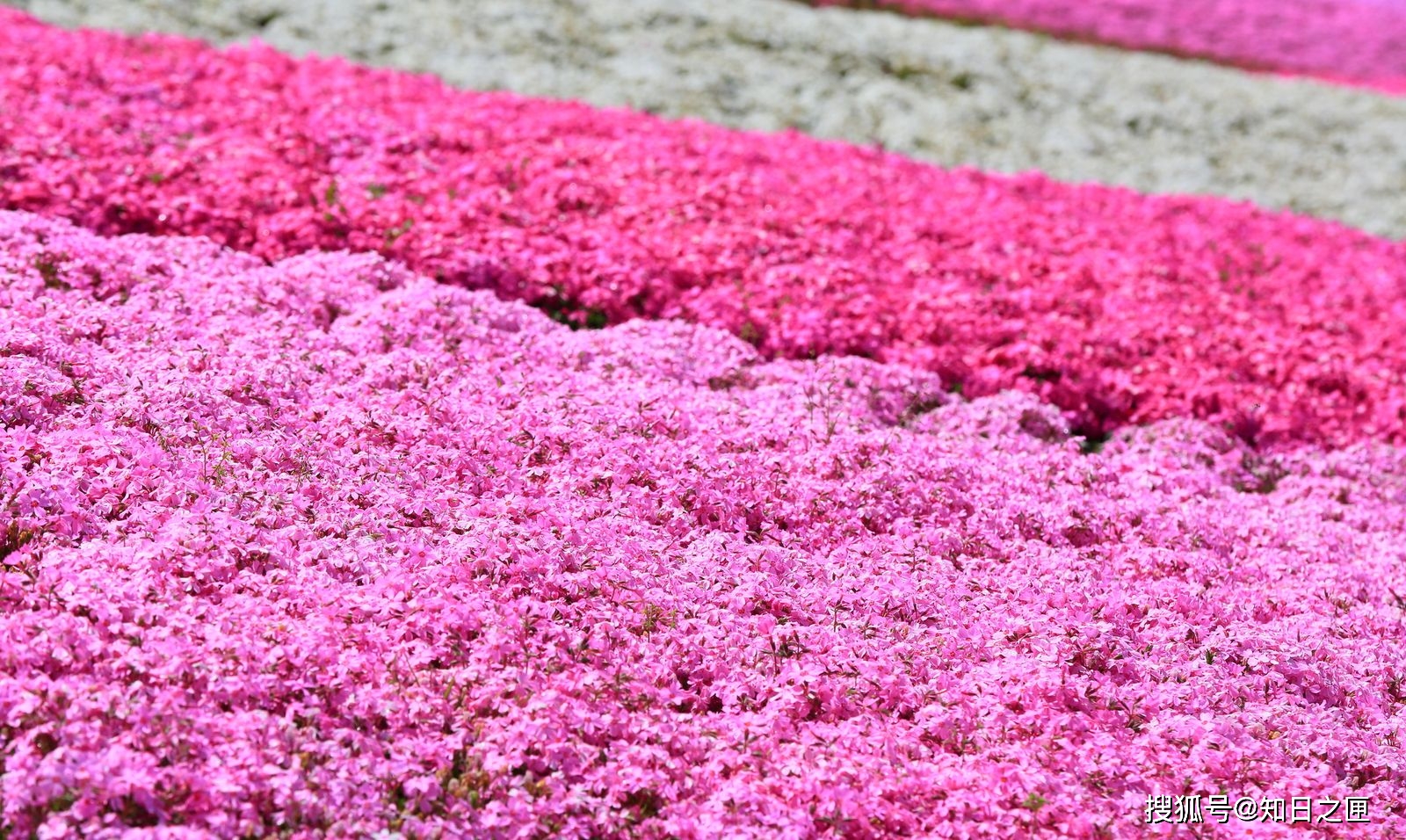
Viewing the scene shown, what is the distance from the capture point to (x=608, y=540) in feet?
23.5

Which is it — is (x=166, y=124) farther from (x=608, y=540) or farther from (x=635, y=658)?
(x=635, y=658)

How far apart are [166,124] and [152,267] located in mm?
3729

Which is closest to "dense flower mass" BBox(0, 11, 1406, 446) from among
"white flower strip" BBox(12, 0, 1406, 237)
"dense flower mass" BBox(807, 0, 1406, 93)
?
"white flower strip" BBox(12, 0, 1406, 237)

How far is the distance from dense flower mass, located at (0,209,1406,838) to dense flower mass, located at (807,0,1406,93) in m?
19.9

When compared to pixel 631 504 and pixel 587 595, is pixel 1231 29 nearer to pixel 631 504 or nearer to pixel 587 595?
pixel 631 504

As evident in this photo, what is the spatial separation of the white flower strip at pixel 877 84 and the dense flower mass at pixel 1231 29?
4.87 m

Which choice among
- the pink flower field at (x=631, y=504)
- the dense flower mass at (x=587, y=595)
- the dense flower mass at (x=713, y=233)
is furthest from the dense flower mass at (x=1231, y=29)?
the dense flower mass at (x=587, y=595)

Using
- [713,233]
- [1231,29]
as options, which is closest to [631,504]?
[713,233]

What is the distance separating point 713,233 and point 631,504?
16.5ft

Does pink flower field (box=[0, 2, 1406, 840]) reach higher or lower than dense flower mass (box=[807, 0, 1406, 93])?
lower

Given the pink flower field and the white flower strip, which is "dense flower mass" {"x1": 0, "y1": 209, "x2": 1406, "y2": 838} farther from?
the white flower strip

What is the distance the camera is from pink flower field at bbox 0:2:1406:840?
5.72m

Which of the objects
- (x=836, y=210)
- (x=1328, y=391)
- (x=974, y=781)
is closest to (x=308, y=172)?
(x=836, y=210)

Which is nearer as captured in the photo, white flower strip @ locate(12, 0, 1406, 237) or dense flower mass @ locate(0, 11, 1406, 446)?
dense flower mass @ locate(0, 11, 1406, 446)
